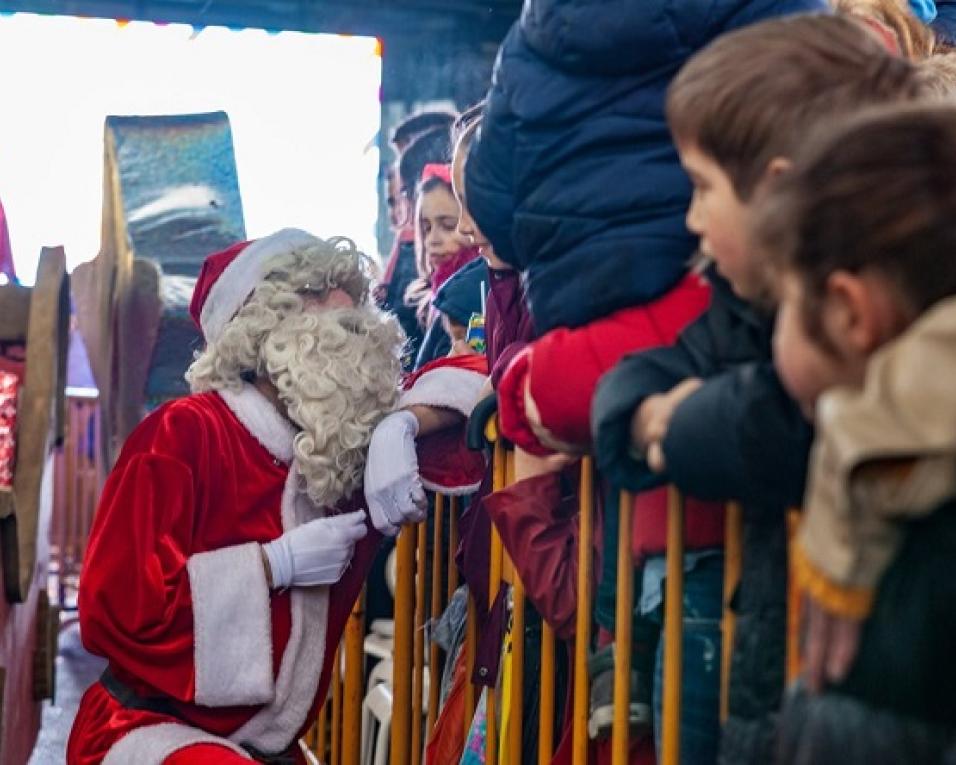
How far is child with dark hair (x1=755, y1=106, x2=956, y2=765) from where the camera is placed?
124 centimetres

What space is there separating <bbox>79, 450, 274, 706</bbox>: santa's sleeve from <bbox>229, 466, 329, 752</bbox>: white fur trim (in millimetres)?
64

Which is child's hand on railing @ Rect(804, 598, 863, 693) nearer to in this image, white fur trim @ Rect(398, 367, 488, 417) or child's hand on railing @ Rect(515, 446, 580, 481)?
child's hand on railing @ Rect(515, 446, 580, 481)

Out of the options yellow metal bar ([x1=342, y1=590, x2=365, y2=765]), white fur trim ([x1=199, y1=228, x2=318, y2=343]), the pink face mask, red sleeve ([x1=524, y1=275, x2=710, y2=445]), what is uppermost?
the pink face mask

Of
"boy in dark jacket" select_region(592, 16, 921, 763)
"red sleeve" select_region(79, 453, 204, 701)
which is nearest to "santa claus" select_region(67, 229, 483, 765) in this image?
"red sleeve" select_region(79, 453, 204, 701)

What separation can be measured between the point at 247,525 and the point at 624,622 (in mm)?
1192

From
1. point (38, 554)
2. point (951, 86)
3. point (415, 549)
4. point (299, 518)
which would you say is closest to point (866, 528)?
point (951, 86)

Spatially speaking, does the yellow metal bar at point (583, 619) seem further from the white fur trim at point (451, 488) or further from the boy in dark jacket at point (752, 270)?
the white fur trim at point (451, 488)

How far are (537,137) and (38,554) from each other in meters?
2.81

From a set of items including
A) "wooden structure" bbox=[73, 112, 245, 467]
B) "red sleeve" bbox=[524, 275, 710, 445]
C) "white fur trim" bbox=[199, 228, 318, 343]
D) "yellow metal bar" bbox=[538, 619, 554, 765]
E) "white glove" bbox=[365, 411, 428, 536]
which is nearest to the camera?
"red sleeve" bbox=[524, 275, 710, 445]

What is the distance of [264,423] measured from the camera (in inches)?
120

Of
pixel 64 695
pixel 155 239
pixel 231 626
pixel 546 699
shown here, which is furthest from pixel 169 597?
pixel 155 239

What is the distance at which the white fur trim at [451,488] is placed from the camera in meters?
3.08

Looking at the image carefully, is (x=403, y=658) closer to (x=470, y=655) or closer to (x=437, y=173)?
(x=470, y=655)

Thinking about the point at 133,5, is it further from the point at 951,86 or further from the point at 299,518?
the point at 951,86
